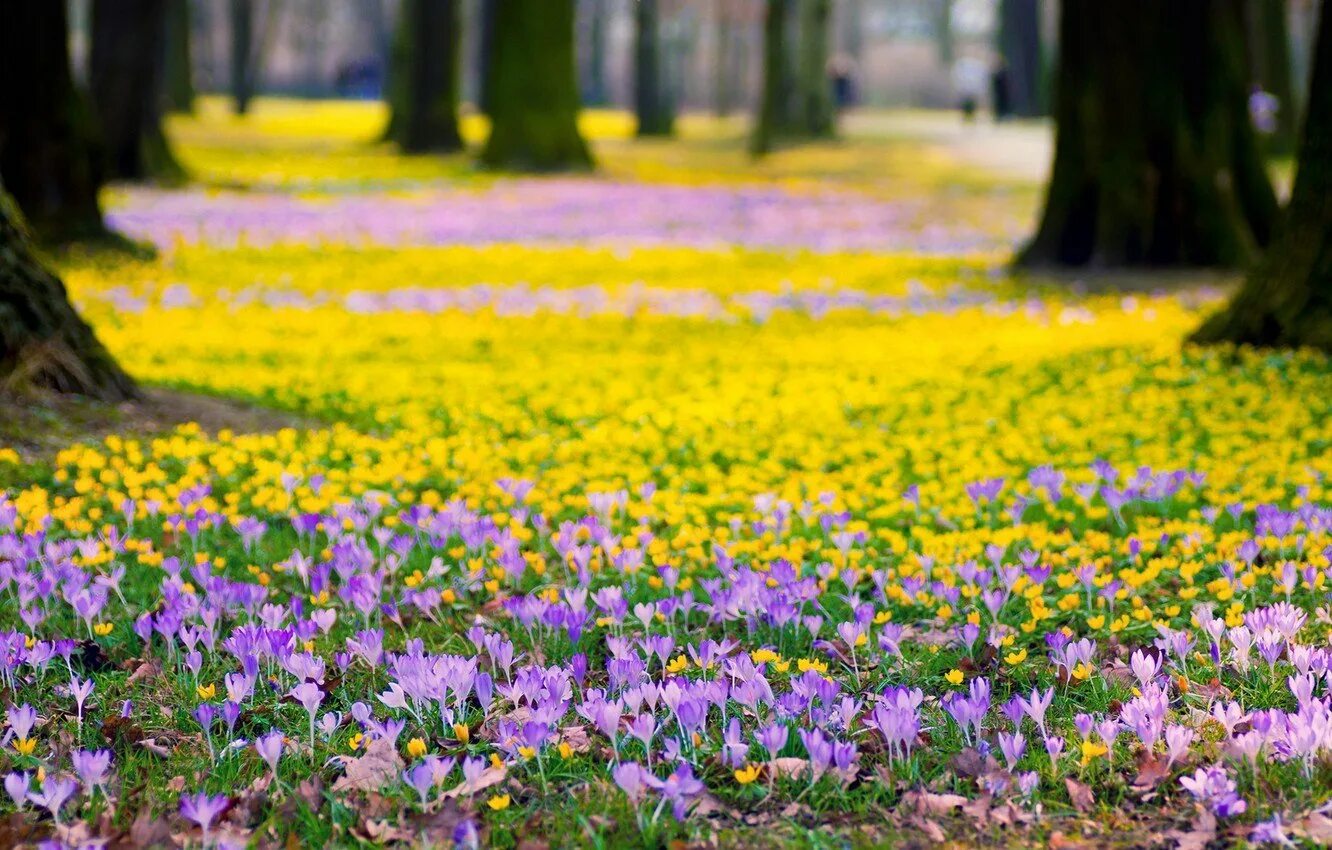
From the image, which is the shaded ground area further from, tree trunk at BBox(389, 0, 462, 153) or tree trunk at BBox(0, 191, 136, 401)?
tree trunk at BBox(389, 0, 462, 153)

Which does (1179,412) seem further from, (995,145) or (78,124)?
(995,145)

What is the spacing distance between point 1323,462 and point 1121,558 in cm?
176

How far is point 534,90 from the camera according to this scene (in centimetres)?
2959

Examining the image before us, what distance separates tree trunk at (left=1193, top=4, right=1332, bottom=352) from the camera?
28.5ft

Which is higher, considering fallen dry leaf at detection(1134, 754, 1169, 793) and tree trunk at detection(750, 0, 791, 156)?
tree trunk at detection(750, 0, 791, 156)

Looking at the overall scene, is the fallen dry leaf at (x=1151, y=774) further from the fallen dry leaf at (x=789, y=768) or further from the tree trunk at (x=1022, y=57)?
the tree trunk at (x=1022, y=57)

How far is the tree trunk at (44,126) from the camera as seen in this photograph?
546 inches

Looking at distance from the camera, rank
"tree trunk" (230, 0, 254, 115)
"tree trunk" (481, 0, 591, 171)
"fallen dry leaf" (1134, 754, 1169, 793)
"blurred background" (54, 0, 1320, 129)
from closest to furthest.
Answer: "fallen dry leaf" (1134, 754, 1169, 793), "tree trunk" (481, 0, 591, 171), "tree trunk" (230, 0, 254, 115), "blurred background" (54, 0, 1320, 129)

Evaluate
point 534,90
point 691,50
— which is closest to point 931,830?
point 534,90

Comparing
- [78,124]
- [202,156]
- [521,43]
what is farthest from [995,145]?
[78,124]

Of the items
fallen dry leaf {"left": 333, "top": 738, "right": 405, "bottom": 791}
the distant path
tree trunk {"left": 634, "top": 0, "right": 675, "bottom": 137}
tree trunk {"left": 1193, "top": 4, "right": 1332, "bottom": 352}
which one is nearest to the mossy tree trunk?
the distant path

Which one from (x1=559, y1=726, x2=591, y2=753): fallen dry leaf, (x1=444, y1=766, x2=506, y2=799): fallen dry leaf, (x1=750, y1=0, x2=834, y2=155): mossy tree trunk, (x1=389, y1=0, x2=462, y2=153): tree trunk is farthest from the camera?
(x1=750, y1=0, x2=834, y2=155): mossy tree trunk

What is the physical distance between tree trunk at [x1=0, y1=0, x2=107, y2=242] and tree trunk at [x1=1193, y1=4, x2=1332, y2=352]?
1078cm

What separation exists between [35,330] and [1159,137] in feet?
33.0
